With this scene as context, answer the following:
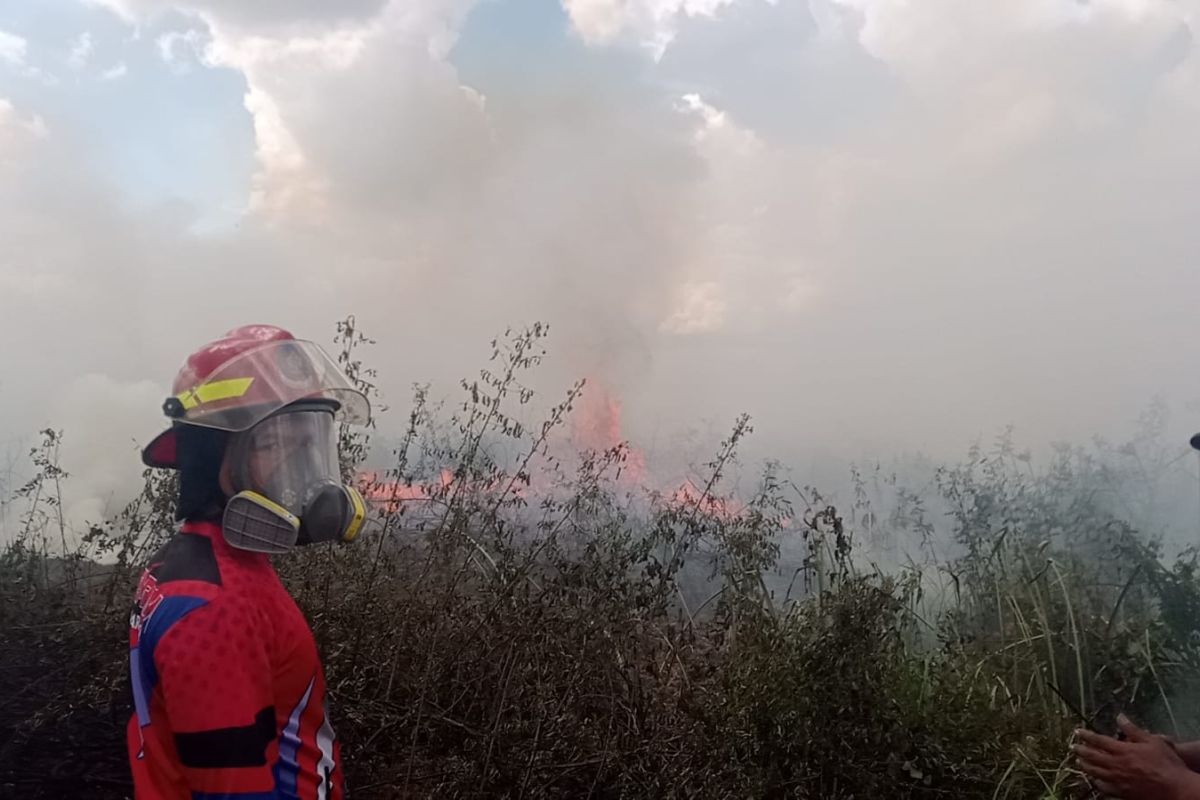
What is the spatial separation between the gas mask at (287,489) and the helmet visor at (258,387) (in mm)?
35

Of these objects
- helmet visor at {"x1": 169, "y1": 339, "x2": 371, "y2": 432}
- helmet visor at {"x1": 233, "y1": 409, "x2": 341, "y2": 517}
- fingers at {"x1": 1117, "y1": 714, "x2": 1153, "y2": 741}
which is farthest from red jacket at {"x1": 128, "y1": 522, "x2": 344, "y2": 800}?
fingers at {"x1": 1117, "y1": 714, "x2": 1153, "y2": 741}

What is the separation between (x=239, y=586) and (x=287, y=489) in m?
0.29

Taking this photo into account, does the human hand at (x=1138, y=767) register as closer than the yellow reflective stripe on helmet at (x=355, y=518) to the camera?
No

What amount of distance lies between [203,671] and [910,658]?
397cm

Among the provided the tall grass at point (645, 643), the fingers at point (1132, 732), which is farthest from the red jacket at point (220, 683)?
the fingers at point (1132, 732)

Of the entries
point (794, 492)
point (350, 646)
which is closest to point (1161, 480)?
point (794, 492)

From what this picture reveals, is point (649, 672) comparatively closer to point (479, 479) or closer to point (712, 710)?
point (712, 710)

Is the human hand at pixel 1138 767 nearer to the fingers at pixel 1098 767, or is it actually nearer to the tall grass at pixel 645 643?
the fingers at pixel 1098 767

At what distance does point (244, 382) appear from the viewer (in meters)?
2.14

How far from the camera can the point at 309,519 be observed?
2.18 m

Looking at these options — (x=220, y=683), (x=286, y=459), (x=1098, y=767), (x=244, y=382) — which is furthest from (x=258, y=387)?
(x=1098, y=767)

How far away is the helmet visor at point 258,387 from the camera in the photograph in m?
2.10

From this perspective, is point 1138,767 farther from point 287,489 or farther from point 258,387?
point 258,387

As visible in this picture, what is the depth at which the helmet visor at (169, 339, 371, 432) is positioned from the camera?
2.10 metres
